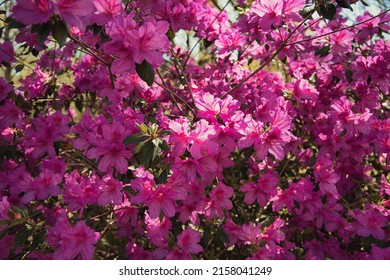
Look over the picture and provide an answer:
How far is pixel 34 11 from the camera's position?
117 centimetres

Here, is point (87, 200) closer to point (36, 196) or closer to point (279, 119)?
point (36, 196)

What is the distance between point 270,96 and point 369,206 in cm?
77

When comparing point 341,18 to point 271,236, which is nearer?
point 271,236

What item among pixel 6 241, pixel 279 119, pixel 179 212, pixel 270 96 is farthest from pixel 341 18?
pixel 6 241

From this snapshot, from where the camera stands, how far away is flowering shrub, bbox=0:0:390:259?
1.50 meters

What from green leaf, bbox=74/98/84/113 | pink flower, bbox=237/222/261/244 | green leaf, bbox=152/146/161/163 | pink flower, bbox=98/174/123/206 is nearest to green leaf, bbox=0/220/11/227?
pink flower, bbox=98/174/123/206

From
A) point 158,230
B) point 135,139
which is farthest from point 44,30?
point 158,230

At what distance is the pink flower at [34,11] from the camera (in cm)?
116

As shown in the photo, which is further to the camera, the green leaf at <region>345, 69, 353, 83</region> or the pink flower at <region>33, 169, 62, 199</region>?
the green leaf at <region>345, 69, 353, 83</region>

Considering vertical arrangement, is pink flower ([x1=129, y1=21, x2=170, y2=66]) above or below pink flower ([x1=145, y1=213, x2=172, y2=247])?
above

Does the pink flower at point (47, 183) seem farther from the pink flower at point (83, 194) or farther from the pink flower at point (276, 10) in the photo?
the pink flower at point (276, 10)

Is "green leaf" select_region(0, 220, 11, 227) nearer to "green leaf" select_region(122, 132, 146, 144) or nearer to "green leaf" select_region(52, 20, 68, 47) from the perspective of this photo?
"green leaf" select_region(122, 132, 146, 144)

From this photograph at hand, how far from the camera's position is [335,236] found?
243 centimetres

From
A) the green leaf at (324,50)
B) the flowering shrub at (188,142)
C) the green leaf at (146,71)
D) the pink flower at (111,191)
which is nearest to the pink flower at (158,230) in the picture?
the flowering shrub at (188,142)
